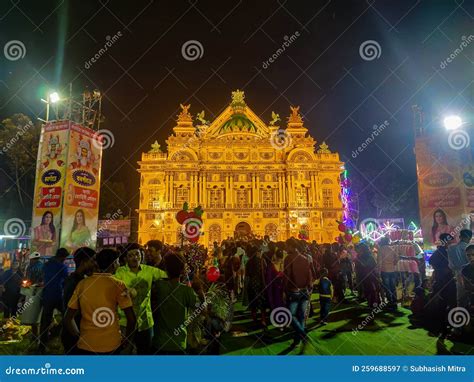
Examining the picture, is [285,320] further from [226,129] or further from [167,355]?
[226,129]

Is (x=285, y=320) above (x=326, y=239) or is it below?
below

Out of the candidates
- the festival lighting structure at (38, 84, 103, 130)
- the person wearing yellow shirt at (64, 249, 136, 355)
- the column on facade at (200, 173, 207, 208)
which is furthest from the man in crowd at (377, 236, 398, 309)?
the column on facade at (200, 173, 207, 208)

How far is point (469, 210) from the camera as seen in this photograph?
309 inches

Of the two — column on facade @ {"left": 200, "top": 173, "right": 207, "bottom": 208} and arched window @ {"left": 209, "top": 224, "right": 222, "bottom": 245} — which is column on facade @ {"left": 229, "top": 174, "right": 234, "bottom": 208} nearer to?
column on facade @ {"left": 200, "top": 173, "right": 207, "bottom": 208}

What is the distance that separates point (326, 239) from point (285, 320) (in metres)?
29.6

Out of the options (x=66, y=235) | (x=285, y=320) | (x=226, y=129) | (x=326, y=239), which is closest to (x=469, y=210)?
(x=285, y=320)

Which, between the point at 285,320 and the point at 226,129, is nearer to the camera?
the point at 285,320

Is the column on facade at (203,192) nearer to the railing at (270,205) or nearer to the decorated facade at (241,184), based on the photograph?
the decorated facade at (241,184)

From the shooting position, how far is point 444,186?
7.98 m

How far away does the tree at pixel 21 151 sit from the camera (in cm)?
2340

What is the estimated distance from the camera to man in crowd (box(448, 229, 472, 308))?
20.3ft

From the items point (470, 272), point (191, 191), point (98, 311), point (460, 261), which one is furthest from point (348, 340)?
point (191, 191)

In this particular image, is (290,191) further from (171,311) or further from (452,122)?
(171,311)
